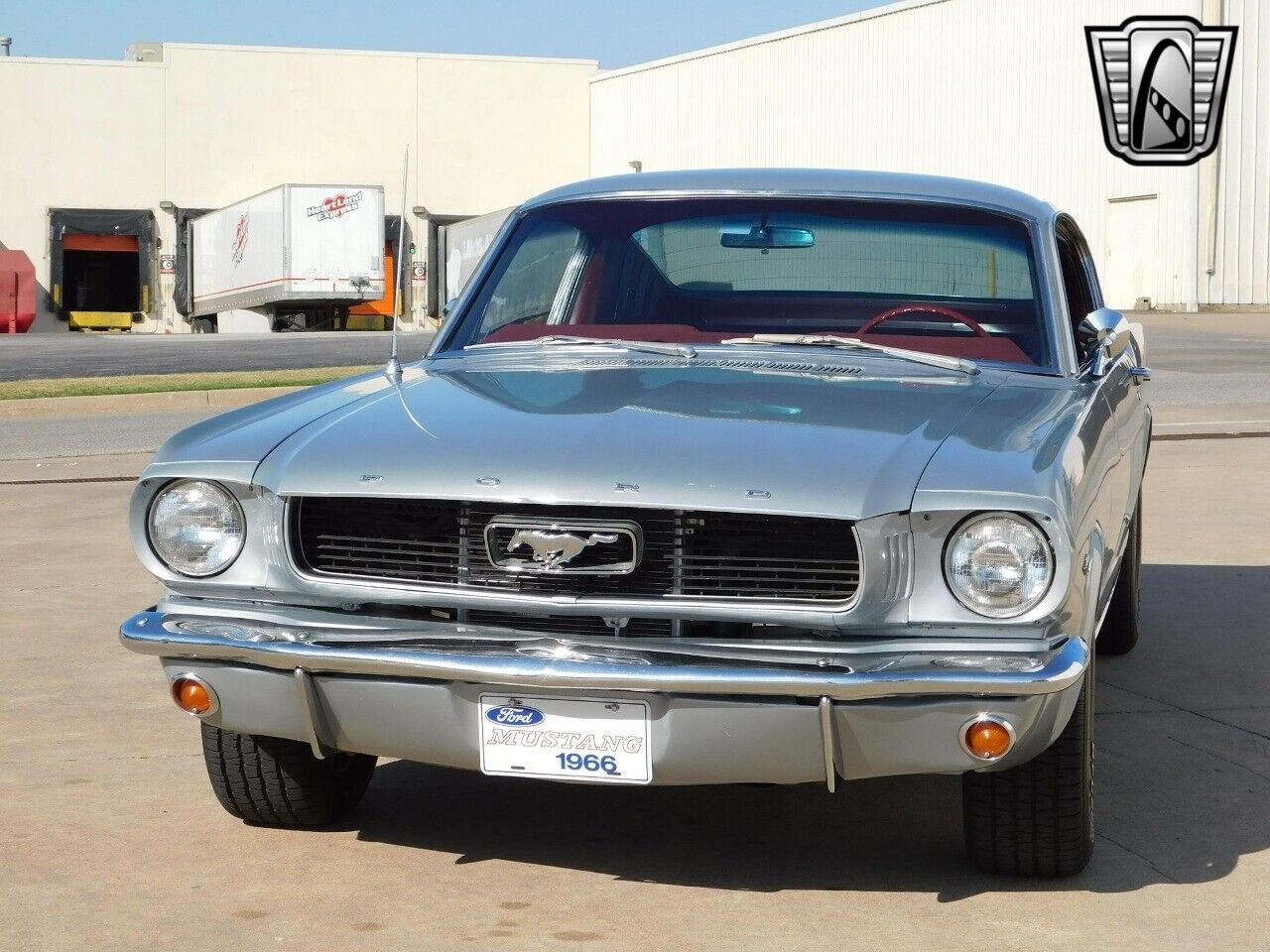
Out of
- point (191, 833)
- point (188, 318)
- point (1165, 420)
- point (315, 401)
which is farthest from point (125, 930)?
point (188, 318)

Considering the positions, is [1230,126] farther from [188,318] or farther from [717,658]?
[717,658]

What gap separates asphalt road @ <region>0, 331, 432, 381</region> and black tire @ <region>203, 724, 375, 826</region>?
49.0ft

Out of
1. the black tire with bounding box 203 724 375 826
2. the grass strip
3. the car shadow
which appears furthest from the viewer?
the grass strip

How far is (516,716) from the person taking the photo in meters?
3.24

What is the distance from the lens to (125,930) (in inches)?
132

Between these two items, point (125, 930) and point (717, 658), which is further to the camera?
point (125, 930)

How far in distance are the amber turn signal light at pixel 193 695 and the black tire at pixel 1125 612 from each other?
10.7ft

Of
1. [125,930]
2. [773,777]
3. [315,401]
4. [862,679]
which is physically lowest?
[125,930]

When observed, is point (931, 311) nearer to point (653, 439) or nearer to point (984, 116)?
point (653, 439)

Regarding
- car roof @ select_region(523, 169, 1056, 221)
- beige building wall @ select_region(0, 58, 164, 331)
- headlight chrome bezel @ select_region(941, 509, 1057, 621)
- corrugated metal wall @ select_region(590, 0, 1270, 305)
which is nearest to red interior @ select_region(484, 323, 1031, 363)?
car roof @ select_region(523, 169, 1056, 221)

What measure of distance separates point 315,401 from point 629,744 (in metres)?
1.27

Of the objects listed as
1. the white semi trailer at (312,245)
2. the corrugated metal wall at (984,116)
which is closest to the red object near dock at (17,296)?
the white semi trailer at (312,245)

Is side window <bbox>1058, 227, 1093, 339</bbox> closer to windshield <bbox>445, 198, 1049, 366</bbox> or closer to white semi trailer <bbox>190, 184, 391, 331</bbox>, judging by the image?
windshield <bbox>445, 198, 1049, 366</bbox>

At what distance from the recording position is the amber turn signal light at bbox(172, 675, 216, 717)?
3.43 metres
